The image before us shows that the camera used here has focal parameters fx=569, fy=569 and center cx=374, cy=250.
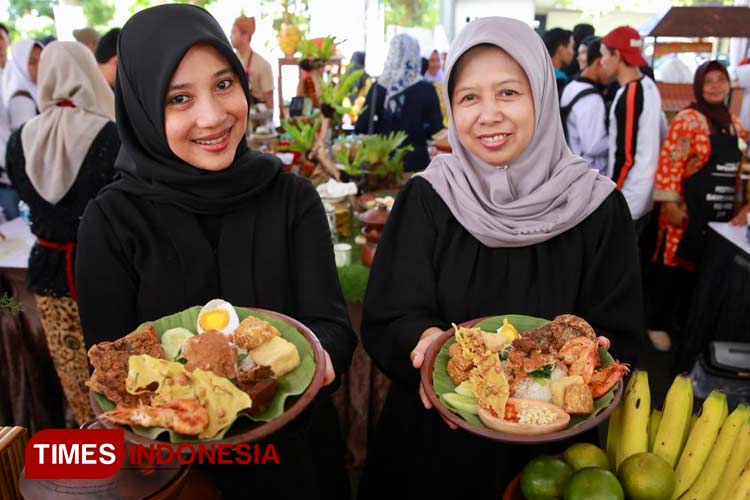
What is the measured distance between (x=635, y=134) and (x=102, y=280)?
3.34 meters

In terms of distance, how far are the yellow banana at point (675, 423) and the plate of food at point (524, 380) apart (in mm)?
148

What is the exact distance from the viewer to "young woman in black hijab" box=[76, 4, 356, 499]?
4.13ft

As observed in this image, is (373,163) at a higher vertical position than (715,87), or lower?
lower

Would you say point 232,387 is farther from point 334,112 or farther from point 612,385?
point 334,112

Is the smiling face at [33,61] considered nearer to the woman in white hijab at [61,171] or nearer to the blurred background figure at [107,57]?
the blurred background figure at [107,57]

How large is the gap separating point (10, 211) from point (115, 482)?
13.2 ft

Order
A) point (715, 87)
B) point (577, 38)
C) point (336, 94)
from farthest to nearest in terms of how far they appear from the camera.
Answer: point (577, 38)
point (336, 94)
point (715, 87)

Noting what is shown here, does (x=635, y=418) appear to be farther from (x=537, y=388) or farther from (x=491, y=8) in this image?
(x=491, y=8)

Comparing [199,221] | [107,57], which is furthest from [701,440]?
[107,57]

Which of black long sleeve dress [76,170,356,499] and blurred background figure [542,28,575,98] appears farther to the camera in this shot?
blurred background figure [542,28,575,98]

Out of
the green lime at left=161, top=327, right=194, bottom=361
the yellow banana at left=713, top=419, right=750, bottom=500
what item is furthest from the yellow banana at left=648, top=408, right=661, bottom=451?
the green lime at left=161, top=327, right=194, bottom=361

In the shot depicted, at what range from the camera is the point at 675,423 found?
118 centimetres

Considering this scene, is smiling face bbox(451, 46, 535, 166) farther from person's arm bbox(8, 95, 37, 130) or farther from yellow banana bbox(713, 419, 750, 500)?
person's arm bbox(8, 95, 37, 130)

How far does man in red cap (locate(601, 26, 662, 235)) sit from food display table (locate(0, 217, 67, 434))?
335 centimetres
